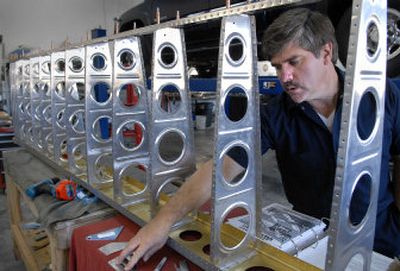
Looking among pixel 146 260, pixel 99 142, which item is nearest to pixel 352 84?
pixel 146 260

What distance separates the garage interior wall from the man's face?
23.0 feet

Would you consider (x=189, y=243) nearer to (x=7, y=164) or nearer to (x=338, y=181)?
(x=338, y=181)

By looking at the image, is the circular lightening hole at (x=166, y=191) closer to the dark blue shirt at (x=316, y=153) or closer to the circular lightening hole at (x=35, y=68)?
the dark blue shirt at (x=316, y=153)

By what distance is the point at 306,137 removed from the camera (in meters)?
1.31

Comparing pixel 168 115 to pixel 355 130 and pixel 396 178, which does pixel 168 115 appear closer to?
pixel 355 130

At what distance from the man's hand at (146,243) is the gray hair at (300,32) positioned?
71 cm

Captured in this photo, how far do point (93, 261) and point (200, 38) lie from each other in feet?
6.62

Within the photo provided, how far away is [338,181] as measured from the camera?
0.70 meters

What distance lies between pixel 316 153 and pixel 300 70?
1.28 feet

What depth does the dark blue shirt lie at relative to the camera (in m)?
1.23

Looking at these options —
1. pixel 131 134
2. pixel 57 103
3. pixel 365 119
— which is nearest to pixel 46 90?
pixel 57 103

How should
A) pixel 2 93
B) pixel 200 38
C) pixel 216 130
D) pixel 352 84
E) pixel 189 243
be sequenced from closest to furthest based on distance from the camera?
pixel 352 84, pixel 216 130, pixel 189 243, pixel 200 38, pixel 2 93

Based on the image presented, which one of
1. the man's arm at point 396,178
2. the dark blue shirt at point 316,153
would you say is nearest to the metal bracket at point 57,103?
the dark blue shirt at point 316,153

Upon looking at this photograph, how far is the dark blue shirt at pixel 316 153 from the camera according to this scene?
1227mm
